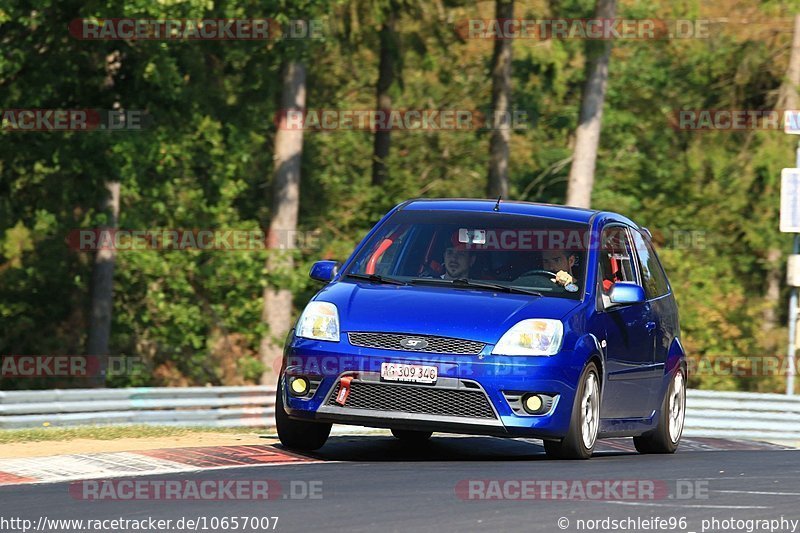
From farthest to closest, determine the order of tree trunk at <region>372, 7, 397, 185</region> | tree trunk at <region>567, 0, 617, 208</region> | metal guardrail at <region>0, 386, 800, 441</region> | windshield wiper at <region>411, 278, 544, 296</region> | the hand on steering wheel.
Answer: tree trunk at <region>372, 7, 397, 185</region> < tree trunk at <region>567, 0, 617, 208</region> < metal guardrail at <region>0, 386, 800, 441</region> < the hand on steering wheel < windshield wiper at <region>411, 278, 544, 296</region>

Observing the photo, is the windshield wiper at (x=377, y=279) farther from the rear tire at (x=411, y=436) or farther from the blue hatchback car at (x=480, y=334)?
the rear tire at (x=411, y=436)

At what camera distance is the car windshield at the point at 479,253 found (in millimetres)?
11156

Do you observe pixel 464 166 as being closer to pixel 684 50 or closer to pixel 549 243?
pixel 684 50

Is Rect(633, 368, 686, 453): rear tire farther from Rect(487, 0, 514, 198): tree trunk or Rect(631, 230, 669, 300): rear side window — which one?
Rect(487, 0, 514, 198): tree trunk

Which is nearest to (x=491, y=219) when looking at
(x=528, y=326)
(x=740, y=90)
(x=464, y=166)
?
(x=528, y=326)

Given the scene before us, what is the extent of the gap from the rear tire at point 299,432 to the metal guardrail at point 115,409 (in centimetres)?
428

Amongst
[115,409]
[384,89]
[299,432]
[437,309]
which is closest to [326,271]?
[299,432]

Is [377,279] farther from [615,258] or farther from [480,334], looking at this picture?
[615,258]

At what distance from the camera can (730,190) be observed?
39.5 meters

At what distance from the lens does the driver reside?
11.2 meters

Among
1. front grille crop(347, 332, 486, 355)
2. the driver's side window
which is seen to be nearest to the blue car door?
the driver's side window

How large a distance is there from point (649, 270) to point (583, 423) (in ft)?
9.18

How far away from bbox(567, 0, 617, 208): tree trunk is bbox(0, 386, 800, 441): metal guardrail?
9906 millimetres

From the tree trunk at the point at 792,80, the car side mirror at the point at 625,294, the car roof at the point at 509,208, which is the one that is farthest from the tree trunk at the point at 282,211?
the car side mirror at the point at 625,294
